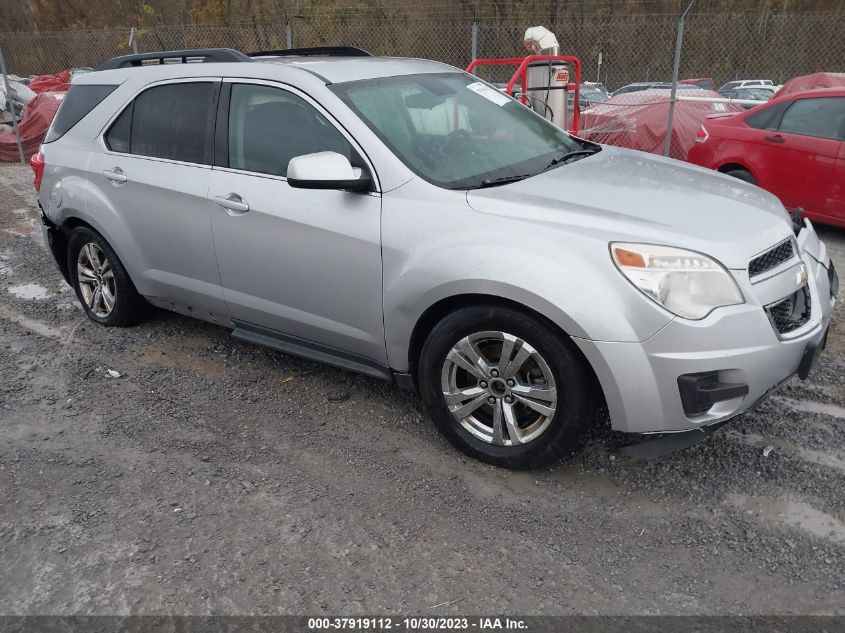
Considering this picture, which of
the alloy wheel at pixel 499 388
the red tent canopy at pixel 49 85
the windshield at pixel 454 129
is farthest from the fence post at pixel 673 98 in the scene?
the red tent canopy at pixel 49 85

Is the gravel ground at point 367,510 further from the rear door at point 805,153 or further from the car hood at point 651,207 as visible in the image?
the rear door at point 805,153

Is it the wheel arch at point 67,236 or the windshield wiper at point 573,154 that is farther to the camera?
the wheel arch at point 67,236

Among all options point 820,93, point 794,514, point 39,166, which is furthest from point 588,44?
point 794,514

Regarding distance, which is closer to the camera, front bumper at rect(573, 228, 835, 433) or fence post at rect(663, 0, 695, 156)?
front bumper at rect(573, 228, 835, 433)

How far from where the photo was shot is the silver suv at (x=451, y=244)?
2793 millimetres

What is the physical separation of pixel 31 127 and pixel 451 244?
1242cm

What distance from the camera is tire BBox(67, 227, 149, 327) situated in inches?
186

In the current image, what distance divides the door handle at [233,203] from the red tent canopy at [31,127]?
10673mm

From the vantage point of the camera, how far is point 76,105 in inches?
188

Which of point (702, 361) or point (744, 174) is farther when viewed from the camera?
point (744, 174)

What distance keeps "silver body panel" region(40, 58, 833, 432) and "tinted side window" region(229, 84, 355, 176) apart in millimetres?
71

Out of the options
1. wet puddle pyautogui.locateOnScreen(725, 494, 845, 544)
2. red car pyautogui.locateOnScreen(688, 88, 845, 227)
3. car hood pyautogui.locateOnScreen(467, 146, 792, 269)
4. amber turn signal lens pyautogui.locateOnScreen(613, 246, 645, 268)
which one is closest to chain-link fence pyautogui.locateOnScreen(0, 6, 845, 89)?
red car pyautogui.locateOnScreen(688, 88, 845, 227)

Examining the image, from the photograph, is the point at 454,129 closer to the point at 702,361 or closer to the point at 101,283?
the point at 702,361

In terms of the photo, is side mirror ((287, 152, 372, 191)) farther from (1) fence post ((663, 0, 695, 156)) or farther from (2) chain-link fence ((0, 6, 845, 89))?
(2) chain-link fence ((0, 6, 845, 89))
